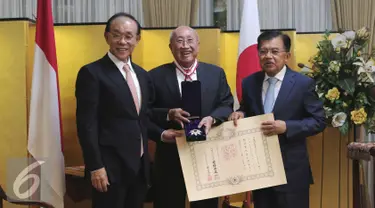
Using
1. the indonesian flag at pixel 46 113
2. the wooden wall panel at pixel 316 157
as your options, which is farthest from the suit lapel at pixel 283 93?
the indonesian flag at pixel 46 113

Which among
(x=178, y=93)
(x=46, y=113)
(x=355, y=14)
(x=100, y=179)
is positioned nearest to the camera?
(x=100, y=179)

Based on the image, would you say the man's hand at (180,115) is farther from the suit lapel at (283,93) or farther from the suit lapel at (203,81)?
the suit lapel at (283,93)

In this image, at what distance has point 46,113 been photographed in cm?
276

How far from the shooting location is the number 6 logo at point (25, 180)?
240cm

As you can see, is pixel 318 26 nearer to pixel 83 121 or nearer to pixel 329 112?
pixel 329 112

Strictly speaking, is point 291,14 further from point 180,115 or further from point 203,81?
point 180,115

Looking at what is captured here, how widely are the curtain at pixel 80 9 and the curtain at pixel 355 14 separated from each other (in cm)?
199

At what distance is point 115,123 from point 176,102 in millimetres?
395

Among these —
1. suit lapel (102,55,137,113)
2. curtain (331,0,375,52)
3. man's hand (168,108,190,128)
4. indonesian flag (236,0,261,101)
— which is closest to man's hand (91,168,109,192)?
suit lapel (102,55,137,113)

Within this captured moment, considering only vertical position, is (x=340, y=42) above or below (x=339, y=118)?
above

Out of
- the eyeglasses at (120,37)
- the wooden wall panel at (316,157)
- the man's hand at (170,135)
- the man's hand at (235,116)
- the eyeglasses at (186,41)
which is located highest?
the eyeglasses at (120,37)

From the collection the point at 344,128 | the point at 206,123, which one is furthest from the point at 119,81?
the point at 344,128

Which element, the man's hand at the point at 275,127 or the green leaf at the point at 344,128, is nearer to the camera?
the man's hand at the point at 275,127

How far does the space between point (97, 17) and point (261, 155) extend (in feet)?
9.97
